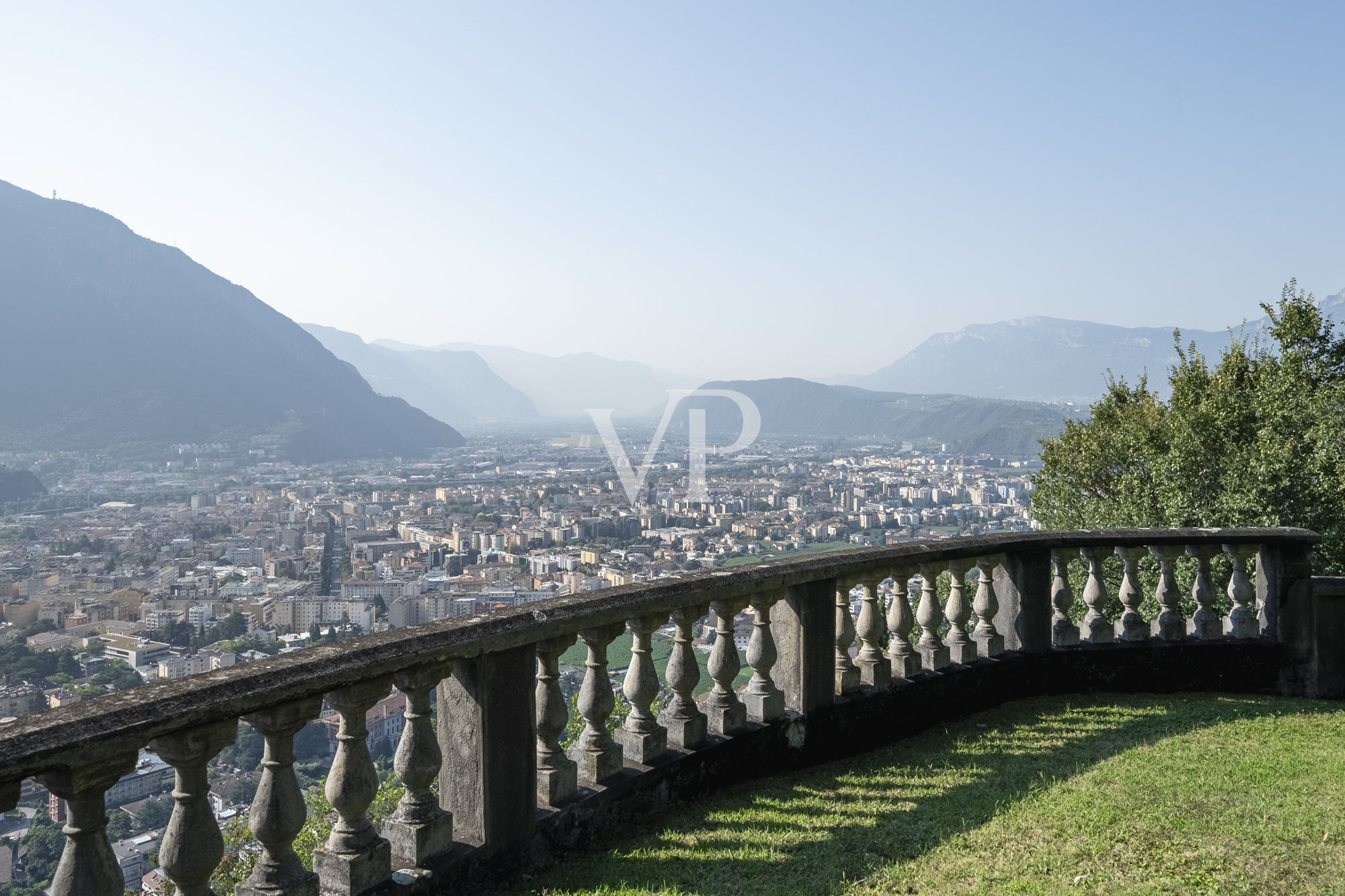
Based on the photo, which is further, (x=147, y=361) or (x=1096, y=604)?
(x=147, y=361)

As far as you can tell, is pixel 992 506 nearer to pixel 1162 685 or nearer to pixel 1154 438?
pixel 1154 438

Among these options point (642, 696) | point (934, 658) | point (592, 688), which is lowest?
point (934, 658)

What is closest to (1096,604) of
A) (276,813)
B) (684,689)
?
(684,689)

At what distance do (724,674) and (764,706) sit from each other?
1.08 ft

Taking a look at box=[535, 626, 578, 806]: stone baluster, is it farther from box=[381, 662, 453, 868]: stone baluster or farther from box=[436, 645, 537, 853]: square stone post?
box=[381, 662, 453, 868]: stone baluster

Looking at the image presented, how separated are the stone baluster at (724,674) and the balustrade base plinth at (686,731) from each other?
0.13m

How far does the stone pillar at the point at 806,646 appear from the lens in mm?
4625

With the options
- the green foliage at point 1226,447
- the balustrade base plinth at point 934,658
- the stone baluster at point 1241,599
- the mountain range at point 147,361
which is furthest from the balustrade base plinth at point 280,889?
the mountain range at point 147,361

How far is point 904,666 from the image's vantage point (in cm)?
526

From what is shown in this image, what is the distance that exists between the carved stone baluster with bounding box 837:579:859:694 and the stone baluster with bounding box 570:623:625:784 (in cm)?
165

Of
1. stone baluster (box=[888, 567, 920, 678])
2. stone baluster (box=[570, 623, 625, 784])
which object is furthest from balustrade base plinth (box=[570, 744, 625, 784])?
stone baluster (box=[888, 567, 920, 678])

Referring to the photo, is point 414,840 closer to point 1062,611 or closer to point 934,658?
point 934,658

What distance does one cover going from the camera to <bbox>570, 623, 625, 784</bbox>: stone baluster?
3.67 metres

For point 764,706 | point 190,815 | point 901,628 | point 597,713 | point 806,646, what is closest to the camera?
point 190,815
